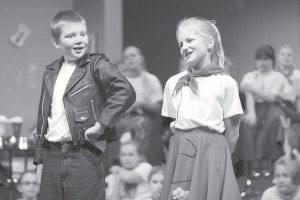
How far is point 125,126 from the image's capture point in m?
5.04

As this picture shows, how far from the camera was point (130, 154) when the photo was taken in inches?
197

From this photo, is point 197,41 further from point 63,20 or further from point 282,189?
point 282,189

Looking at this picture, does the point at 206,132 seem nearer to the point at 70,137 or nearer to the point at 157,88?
the point at 70,137

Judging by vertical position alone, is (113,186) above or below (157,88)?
below

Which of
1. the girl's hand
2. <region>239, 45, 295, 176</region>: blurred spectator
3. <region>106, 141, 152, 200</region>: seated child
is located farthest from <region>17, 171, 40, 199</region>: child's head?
the girl's hand

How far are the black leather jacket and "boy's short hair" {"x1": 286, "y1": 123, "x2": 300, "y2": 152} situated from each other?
6.61 feet

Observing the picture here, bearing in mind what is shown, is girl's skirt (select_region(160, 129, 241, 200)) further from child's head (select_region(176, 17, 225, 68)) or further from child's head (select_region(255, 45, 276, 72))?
child's head (select_region(255, 45, 276, 72))

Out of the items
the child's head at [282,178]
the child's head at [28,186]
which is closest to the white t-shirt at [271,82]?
the child's head at [282,178]

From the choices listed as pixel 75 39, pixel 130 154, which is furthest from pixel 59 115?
pixel 130 154

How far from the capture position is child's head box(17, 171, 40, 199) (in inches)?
189

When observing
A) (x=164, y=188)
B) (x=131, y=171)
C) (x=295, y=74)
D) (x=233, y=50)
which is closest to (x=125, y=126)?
(x=131, y=171)

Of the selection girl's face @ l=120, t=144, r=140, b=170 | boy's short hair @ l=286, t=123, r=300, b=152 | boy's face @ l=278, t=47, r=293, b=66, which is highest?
boy's face @ l=278, t=47, r=293, b=66

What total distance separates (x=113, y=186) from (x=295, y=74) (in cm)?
148

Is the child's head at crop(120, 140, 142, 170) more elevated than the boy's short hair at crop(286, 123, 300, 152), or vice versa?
the boy's short hair at crop(286, 123, 300, 152)
